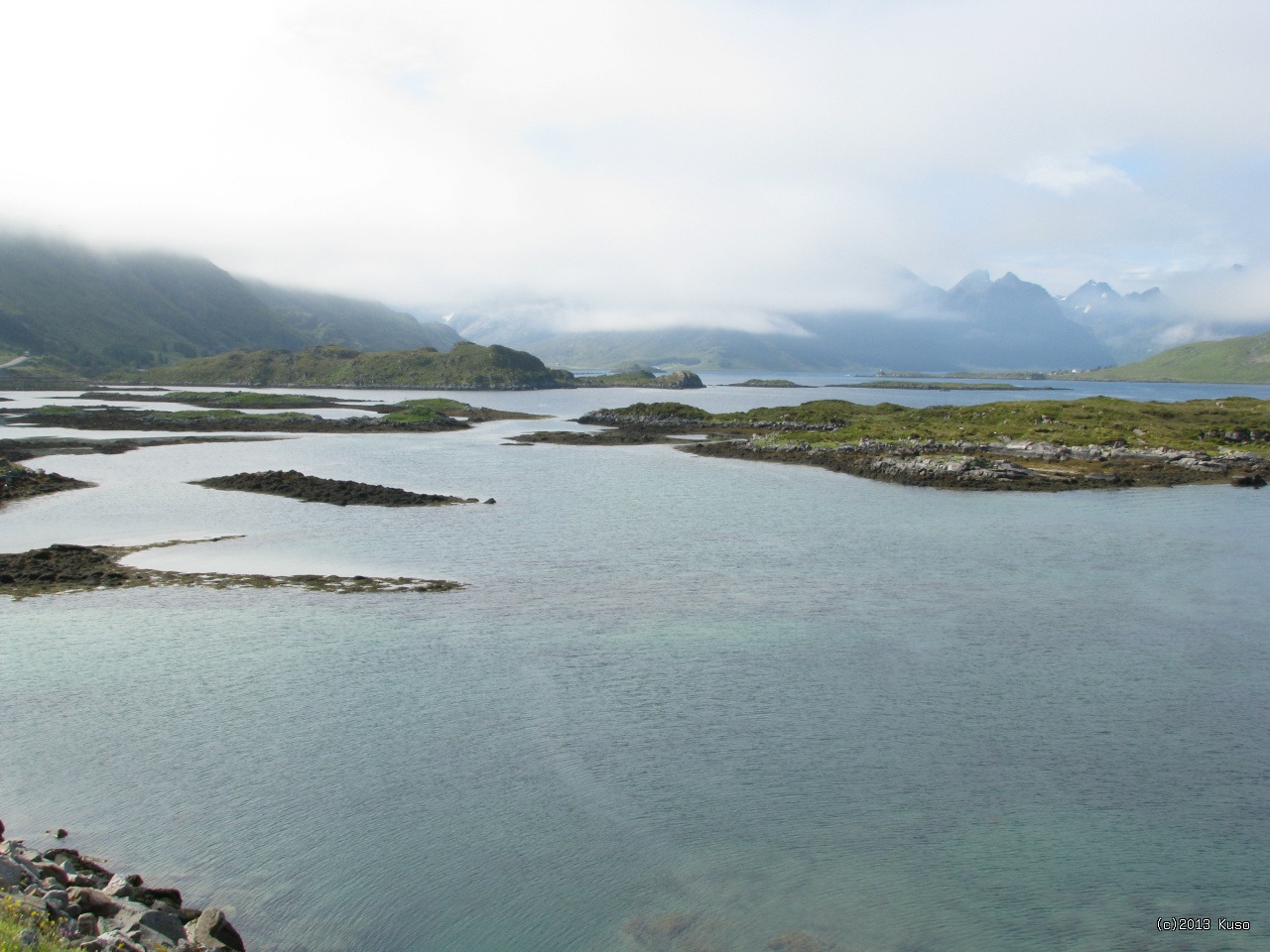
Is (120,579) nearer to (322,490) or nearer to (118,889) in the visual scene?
(322,490)

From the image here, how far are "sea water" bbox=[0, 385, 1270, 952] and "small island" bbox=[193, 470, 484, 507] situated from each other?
13.9 m

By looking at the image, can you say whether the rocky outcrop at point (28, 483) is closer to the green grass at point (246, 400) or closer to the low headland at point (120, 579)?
the low headland at point (120, 579)

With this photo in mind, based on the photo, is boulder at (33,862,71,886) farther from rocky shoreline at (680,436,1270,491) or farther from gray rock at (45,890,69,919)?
rocky shoreline at (680,436,1270,491)

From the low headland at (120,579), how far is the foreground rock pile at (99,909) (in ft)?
65.3

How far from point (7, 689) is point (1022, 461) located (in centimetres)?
8001

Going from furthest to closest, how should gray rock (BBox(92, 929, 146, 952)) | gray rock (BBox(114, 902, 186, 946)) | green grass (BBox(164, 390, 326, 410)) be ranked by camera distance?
green grass (BBox(164, 390, 326, 410)), gray rock (BBox(114, 902, 186, 946)), gray rock (BBox(92, 929, 146, 952))

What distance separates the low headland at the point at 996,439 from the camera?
7012 centimetres

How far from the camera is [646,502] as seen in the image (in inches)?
2260

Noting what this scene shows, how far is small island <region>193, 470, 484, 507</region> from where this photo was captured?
54875 mm

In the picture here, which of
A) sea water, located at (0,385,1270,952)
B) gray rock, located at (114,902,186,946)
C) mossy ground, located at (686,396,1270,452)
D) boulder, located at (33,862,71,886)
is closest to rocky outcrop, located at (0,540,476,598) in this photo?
sea water, located at (0,385,1270,952)

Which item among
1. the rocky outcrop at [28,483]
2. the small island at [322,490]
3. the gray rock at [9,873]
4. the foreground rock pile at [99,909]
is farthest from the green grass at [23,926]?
the rocky outcrop at [28,483]

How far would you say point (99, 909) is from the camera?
12.2 m

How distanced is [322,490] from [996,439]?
6969cm

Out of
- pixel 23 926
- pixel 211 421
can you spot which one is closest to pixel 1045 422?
pixel 23 926
